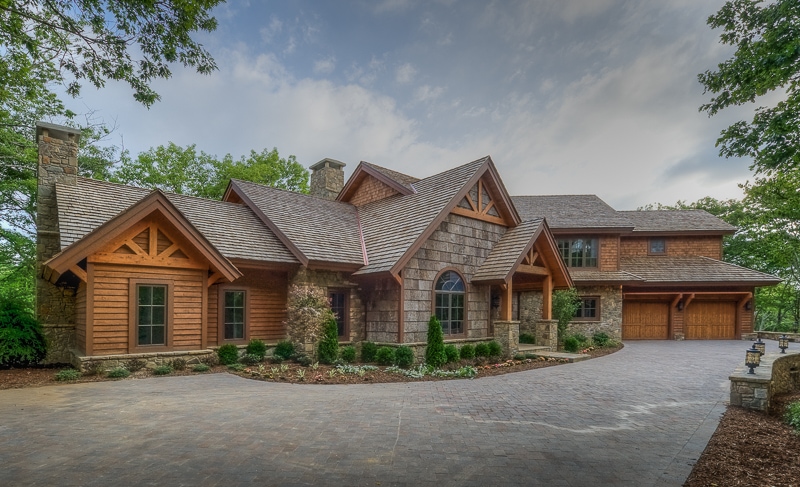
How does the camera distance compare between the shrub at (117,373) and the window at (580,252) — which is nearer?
the shrub at (117,373)

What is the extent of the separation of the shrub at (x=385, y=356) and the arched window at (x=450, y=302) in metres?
2.18

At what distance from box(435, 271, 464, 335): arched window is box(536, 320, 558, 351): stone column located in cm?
361

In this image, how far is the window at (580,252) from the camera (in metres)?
20.5

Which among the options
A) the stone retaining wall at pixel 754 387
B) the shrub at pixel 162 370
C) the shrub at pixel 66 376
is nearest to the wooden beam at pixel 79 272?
the shrub at pixel 66 376

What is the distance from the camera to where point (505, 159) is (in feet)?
71.1

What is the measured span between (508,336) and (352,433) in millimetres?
9038

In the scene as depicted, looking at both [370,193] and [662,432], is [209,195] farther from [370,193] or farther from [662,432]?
[662,432]

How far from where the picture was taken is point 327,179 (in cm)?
1922

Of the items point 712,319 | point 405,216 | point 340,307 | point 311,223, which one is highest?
point 405,216

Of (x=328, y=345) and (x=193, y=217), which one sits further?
(x=193, y=217)

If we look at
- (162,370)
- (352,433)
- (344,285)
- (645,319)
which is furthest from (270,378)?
(645,319)

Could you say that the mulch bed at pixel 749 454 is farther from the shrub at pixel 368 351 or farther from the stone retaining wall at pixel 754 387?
the shrub at pixel 368 351

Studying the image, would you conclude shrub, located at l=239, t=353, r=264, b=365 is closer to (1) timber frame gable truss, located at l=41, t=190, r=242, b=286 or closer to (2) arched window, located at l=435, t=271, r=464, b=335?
(1) timber frame gable truss, located at l=41, t=190, r=242, b=286

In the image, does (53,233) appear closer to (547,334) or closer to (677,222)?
(547,334)
